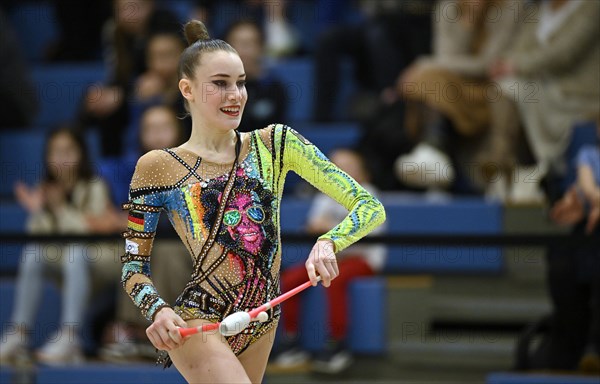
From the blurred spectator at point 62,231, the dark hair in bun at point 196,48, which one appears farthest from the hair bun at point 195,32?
the blurred spectator at point 62,231

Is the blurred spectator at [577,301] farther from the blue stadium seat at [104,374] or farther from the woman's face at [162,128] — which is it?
the woman's face at [162,128]

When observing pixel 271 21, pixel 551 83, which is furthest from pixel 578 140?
pixel 271 21

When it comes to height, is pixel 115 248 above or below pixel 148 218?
below

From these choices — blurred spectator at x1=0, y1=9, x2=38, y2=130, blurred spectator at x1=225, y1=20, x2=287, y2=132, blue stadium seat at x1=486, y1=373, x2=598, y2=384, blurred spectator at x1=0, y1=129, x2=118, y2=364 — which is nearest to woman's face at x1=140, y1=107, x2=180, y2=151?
blurred spectator at x1=0, y1=129, x2=118, y2=364

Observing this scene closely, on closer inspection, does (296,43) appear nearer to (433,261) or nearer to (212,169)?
(433,261)

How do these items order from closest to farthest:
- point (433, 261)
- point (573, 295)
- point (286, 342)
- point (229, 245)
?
point (229, 245)
point (573, 295)
point (286, 342)
point (433, 261)

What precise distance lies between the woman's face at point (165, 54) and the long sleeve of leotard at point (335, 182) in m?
3.74

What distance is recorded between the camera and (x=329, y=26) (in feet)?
24.5

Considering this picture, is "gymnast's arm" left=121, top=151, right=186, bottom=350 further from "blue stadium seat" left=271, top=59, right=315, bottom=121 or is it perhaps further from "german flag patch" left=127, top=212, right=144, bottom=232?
"blue stadium seat" left=271, top=59, right=315, bottom=121

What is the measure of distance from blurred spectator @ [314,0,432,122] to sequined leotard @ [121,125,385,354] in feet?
12.6

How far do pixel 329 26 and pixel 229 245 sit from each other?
456 centimetres

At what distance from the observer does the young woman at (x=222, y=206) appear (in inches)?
122

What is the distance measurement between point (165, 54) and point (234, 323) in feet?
14.1

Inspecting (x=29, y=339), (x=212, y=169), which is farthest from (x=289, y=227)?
(x=212, y=169)
